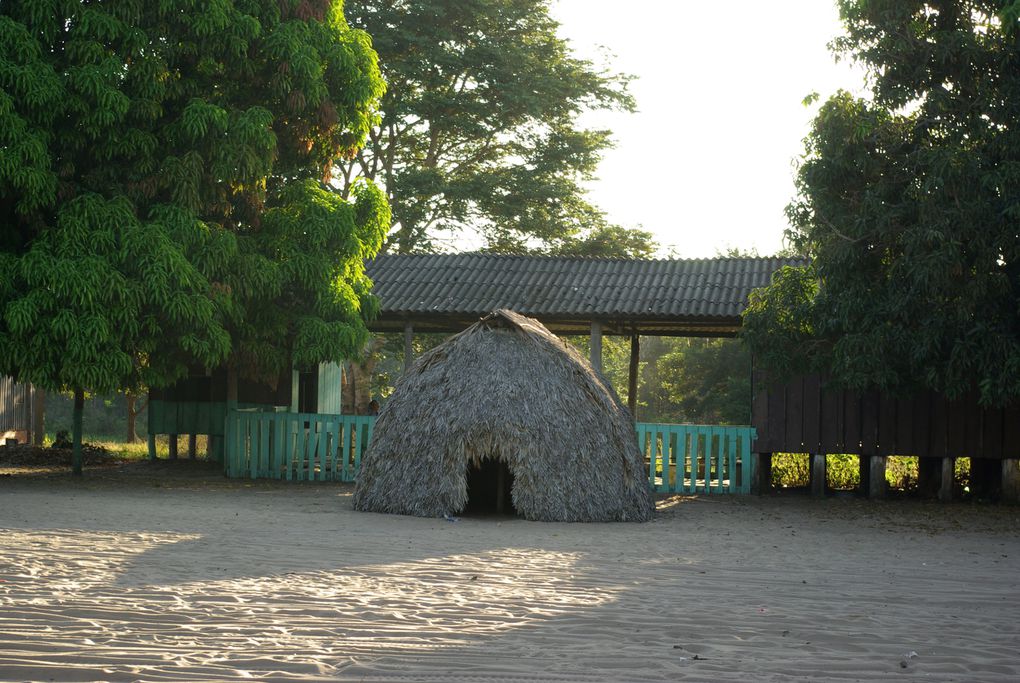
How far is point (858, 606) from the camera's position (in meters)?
7.47

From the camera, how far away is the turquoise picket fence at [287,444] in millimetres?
17766

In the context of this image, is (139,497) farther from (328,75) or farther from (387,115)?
(387,115)

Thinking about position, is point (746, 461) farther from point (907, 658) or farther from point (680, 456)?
point (907, 658)

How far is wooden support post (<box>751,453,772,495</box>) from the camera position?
17.2m

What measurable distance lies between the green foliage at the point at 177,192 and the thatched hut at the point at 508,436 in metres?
3.57

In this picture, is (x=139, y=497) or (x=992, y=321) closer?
(x=992, y=321)

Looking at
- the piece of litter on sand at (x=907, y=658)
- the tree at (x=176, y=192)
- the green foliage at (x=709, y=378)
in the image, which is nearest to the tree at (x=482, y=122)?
the green foliage at (x=709, y=378)

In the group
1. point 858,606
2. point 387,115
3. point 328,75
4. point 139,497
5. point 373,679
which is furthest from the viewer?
point 387,115

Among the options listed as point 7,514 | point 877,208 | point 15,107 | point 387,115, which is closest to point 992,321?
point 877,208

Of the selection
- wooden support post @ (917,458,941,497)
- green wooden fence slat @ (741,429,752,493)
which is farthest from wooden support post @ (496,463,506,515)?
wooden support post @ (917,458,941,497)

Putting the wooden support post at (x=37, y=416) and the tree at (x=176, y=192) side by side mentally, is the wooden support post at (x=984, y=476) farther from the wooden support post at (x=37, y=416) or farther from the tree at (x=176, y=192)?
the wooden support post at (x=37, y=416)

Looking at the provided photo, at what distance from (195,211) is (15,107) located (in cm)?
267

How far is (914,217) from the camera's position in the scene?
45.7 ft

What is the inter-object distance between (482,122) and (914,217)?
1641cm
